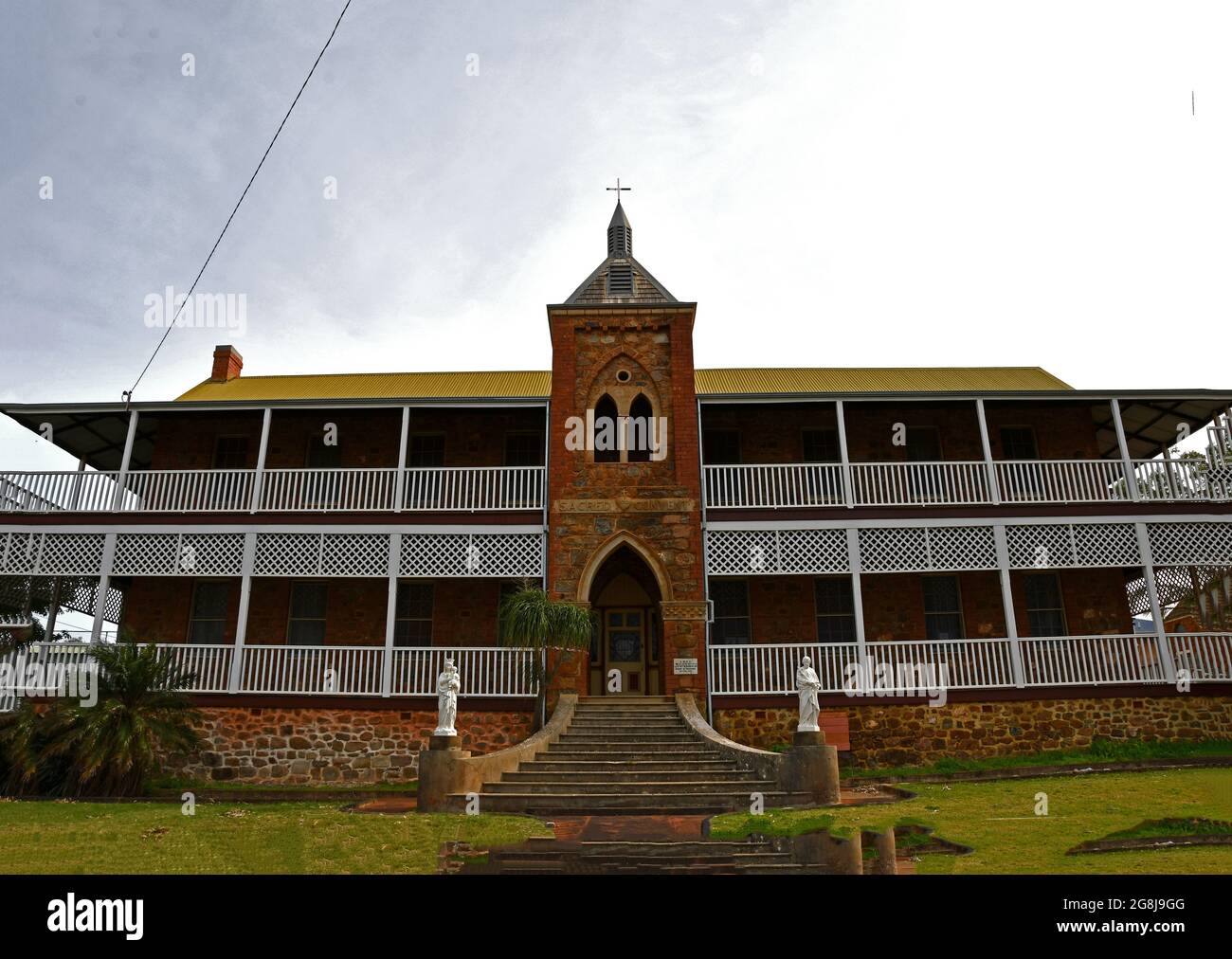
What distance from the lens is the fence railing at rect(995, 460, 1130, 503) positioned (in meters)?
16.0

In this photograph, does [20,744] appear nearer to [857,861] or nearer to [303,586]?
[303,586]

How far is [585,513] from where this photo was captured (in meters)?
15.9

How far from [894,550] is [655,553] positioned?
4419 mm

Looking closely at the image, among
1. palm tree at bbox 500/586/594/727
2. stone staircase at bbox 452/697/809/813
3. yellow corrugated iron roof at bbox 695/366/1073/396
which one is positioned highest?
yellow corrugated iron roof at bbox 695/366/1073/396

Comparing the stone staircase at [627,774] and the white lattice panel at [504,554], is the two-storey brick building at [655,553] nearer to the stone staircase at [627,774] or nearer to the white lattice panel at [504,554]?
the white lattice panel at [504,554]

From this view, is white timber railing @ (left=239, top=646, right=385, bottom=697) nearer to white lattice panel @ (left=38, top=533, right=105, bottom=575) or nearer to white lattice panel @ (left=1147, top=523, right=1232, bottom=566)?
white lattice panel @ (left=38, top=533, right=105, bottom=575)

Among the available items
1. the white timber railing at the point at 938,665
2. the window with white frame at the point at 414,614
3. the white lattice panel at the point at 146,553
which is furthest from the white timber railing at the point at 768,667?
the white lattice panel at the point at 146,553

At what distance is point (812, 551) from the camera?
15.8 m

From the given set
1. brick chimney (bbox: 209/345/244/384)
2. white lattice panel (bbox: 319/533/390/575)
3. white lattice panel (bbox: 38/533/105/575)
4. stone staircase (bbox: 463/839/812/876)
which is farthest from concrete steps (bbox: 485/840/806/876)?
brick chimney (bbox: 209/345/244/384)

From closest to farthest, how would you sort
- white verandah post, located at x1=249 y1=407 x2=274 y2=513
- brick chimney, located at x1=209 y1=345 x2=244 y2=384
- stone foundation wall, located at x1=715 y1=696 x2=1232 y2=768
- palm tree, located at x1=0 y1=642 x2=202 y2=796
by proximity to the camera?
1. palm tree, located at x1=0 y1=642 x2=202 y2=796
2. stone foundation wall, located at x1=715 y1=696 x2=1232 y2=768
3. white verandah post, located at x1=249 y1=407 x2=274 y2=513
4. brick chimney, located at x1=209 y1=345 x2=244 y2=384

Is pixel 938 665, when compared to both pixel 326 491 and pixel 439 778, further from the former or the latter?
pixel 326 491

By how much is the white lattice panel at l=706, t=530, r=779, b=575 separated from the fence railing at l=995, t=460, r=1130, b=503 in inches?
181
